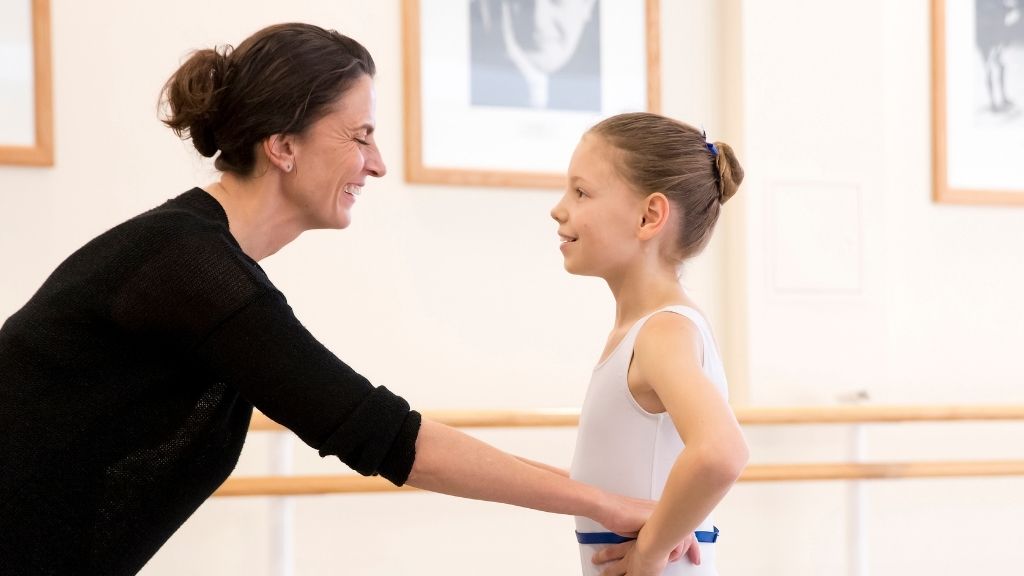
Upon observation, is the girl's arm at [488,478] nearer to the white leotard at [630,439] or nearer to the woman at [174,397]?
the woman at [174,397]

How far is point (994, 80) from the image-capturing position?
2584 millimetres

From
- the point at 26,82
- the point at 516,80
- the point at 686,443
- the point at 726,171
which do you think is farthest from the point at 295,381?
the point at 516,80

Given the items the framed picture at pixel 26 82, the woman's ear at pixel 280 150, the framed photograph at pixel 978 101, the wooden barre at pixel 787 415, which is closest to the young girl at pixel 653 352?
the woman's ear at pixel 280 150

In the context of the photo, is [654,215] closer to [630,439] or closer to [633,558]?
[630,439]

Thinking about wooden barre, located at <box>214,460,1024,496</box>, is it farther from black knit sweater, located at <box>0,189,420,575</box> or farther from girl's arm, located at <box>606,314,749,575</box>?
girl's arm, located at <box>606,314,749,575</box>

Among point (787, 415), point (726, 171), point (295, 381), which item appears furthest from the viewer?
point (787, 415)

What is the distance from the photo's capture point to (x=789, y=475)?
2225mm

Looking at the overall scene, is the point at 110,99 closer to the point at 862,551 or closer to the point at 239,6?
the point at 239,6

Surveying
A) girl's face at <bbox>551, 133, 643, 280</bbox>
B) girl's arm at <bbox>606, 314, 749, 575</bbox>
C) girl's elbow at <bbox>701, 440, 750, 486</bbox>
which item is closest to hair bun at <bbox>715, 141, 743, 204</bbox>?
girl's face at <bbox>551, 133, 643, 280</bbox>

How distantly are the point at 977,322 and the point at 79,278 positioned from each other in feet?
7.01

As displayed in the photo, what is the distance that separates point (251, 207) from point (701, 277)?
4.44 ft

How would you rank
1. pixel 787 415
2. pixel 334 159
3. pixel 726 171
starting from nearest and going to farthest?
pixel 334 159 → pixel 726 171 → pixel 787 415

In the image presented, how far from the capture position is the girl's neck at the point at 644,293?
4.68ft

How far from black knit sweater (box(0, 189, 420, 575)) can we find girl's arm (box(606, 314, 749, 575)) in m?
0.28
